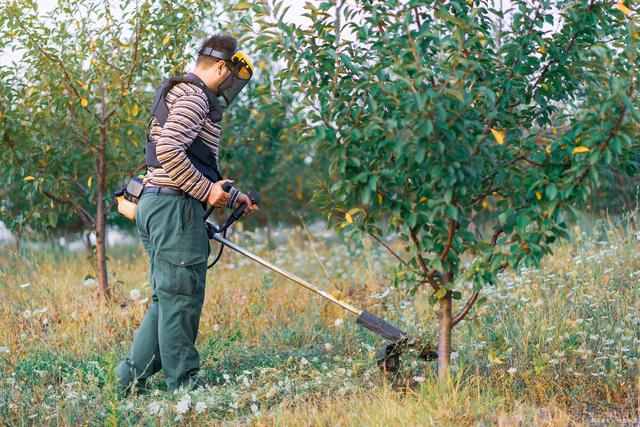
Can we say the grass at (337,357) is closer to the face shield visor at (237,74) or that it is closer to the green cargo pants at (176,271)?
the green cargo pants at (176,271)

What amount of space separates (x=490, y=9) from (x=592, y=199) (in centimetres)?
621

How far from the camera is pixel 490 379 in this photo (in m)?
4.18

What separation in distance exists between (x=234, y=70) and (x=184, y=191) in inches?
27.6

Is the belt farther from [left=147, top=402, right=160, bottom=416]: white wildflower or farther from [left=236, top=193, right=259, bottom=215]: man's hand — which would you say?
[left=147, top=402, right=160, bottom=416]: white wildflower

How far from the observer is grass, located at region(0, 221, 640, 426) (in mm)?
3787

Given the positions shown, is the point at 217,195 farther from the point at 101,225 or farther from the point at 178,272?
the point at 101,225

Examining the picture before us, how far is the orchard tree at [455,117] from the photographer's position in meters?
3.14

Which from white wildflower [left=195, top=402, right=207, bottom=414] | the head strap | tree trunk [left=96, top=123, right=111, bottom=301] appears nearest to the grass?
white wildflower [left=195, top=402, right=207, bottom=414]

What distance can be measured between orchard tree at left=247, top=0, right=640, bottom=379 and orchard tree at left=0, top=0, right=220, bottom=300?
243cm

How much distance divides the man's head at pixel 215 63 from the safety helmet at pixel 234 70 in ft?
0.04

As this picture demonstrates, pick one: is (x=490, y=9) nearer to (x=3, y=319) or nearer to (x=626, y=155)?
(x=626, y=155)

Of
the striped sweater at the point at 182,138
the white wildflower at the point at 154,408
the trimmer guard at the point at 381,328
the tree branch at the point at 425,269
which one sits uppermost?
the striped sweater at the point at 182,138

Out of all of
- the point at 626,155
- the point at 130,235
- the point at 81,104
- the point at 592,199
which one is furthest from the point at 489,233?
the point at 626,155

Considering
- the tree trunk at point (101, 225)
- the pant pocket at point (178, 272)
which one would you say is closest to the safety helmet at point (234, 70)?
the pant pocket at point (178, 272)
